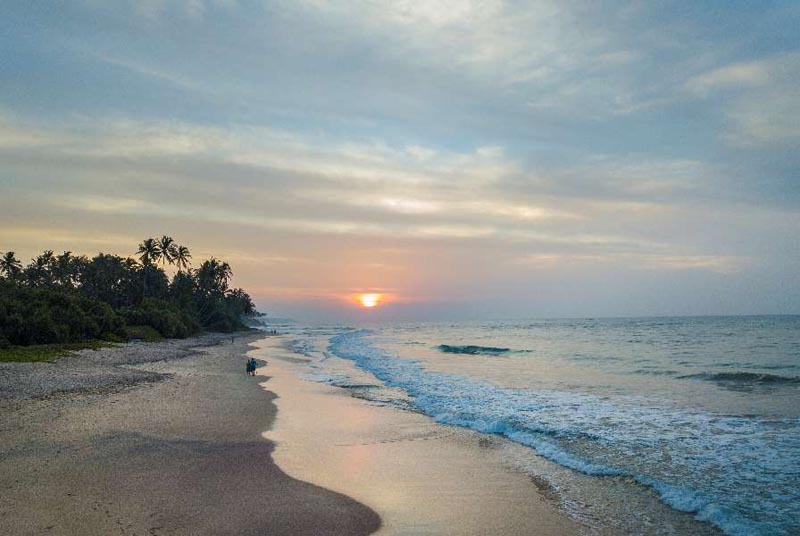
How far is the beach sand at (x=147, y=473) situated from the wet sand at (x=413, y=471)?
0.60 metres

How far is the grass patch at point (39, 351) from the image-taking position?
29.3 meters

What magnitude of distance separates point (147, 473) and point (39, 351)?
31.2 m

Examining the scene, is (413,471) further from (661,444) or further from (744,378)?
(744,378)

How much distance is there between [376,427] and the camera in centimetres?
1580

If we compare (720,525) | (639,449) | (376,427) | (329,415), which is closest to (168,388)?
(329,415)

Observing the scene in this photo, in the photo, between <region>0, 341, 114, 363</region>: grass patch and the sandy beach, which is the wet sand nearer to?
the sandy beach

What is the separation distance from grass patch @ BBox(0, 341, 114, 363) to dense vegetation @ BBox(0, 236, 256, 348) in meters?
1.72

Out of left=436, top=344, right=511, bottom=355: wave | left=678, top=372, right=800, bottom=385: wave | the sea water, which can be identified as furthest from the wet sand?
left=436, top=344, right=511, bottom=355: wave

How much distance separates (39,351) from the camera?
34000 mm

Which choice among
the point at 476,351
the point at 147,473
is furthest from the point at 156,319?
the point at 147,473

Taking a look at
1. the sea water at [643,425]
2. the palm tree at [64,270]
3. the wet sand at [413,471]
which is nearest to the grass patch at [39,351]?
the sea water at [643,425]

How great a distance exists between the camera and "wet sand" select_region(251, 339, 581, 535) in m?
8.26

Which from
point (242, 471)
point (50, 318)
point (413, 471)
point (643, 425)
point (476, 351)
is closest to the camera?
point (242, 471)

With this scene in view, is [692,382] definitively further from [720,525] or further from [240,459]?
[240,459]
